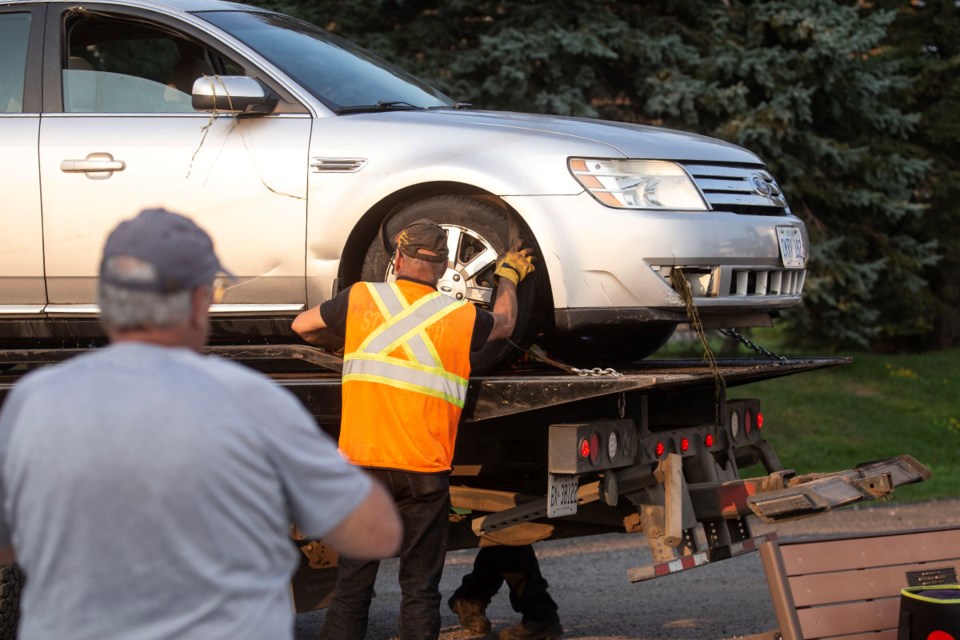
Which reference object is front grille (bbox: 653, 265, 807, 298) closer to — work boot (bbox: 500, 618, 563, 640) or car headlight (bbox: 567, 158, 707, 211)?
car headlight (bbox: 567, 158, 707, 211)

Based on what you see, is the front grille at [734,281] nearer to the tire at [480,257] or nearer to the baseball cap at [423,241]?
the tire at [480,257]

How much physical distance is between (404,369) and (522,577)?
1919mm

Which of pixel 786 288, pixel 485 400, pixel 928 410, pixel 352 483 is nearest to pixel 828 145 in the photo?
pixel 928 410

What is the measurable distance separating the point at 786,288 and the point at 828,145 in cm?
862

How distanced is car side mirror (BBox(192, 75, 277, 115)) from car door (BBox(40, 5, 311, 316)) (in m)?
0.07

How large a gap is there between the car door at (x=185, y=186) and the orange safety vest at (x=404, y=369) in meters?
0.46

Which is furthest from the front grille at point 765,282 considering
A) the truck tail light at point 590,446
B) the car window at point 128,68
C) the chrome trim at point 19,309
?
the chrome trim at point 19,309

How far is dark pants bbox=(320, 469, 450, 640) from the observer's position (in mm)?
5246

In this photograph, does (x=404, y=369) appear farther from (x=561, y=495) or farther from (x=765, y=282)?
(x=765, y=282)

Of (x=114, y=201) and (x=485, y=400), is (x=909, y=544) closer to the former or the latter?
(x=485, y=400)

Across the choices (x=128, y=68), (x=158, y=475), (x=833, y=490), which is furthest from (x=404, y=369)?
(x=158, y=475)

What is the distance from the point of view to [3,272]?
218 inches

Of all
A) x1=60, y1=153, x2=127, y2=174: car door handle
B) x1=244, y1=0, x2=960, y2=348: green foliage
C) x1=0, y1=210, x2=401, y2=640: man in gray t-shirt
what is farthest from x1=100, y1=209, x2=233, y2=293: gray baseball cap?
x1=244, y1=0, x2=960, y2=348: green foliage

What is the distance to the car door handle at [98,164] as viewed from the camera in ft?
17.9
